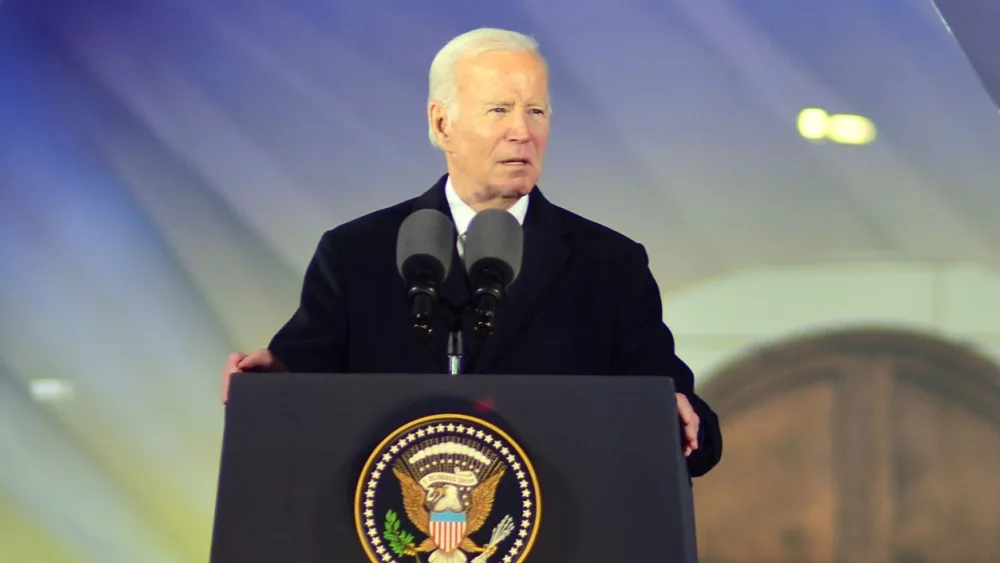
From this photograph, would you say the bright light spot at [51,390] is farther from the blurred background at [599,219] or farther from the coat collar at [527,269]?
the coat collar at [527,269]

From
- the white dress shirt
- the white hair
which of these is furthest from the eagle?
the white hair

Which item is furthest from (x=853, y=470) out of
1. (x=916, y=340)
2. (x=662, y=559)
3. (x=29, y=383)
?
(x=29, y=383)

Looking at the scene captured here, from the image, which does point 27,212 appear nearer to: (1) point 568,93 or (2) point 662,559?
(1) point 568,93

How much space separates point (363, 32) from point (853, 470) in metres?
1.63

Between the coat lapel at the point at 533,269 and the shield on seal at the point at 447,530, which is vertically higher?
the coat lapel at the point at 533,269

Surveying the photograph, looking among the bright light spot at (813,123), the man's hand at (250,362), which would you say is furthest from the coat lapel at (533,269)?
the bright light spot at (813,123)

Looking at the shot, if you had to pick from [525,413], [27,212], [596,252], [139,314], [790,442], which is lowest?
[525,413]

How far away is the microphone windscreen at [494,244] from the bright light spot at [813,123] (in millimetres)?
1572

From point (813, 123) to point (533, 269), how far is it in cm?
117

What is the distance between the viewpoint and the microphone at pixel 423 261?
→ 53.2 inches

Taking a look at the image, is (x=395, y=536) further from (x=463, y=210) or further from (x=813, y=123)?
(x=813, y=123)

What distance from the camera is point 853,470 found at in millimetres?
2660

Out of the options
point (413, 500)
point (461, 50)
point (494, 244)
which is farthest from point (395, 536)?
point (461, 50)

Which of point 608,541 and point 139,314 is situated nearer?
point 608,541
